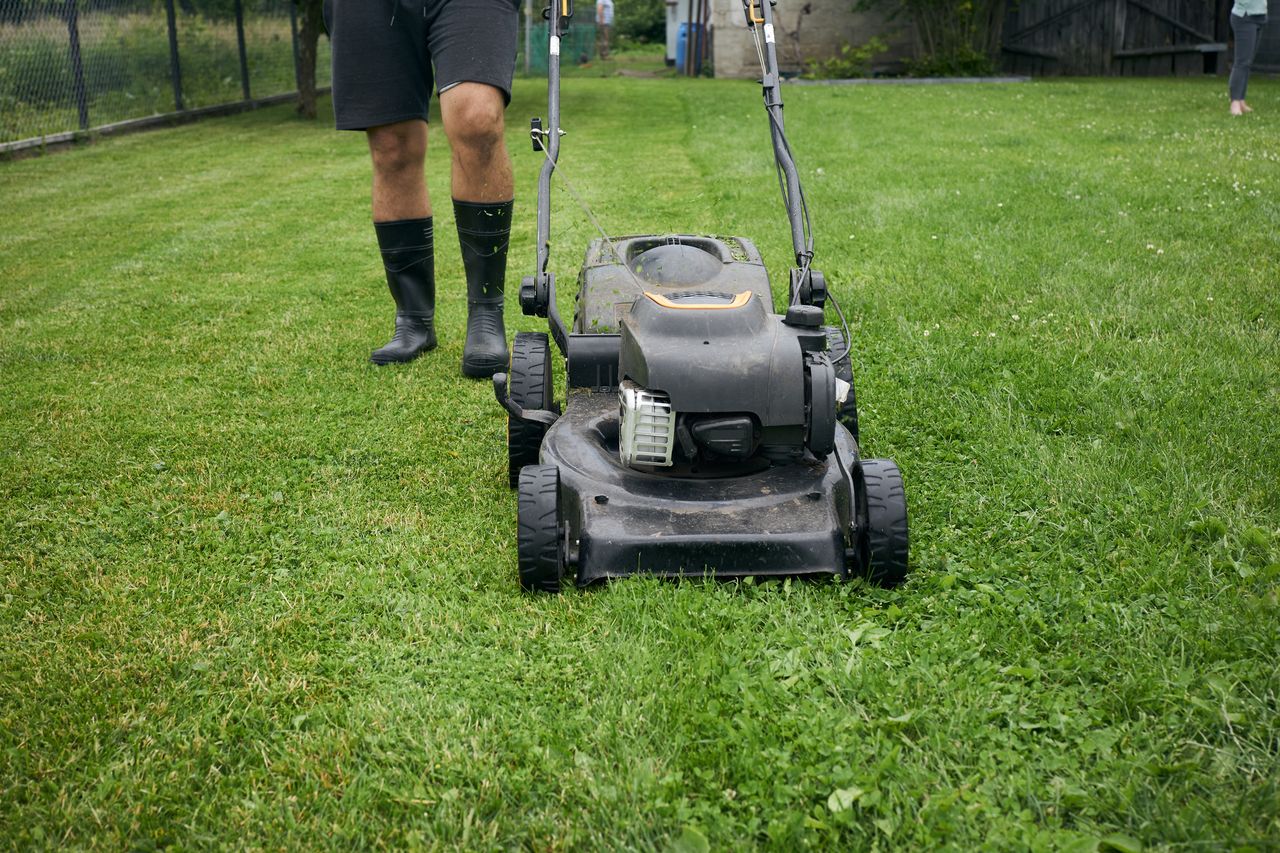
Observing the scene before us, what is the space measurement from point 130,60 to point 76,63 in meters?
1.25

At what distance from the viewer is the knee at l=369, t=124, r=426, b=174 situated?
3.78m

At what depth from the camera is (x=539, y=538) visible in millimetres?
2248

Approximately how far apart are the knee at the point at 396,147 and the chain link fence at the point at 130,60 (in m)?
6.85

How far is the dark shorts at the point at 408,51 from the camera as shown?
3.47 metres

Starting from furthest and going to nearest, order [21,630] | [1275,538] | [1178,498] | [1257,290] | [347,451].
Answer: [1257,290] < [347,451] < [1178,498] < [1275,538] < [21,630]

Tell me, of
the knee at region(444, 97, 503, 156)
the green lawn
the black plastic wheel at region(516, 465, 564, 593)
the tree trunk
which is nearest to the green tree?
the tree trunk

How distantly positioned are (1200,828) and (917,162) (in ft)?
22.1

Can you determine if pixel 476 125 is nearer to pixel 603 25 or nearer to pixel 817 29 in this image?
pixel 817 29

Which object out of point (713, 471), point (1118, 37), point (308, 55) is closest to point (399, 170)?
point (713, 471)

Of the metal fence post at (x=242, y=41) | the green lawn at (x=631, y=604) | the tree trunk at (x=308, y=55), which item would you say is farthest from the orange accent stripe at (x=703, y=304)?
the metal fence post at (x=242, y=41)

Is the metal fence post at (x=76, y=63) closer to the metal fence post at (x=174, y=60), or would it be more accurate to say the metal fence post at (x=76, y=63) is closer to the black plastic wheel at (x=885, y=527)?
the metal fence post at (x=174, y=60)

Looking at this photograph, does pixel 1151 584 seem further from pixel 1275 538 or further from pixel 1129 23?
pixel 1129 23

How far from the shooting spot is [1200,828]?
5.05ft

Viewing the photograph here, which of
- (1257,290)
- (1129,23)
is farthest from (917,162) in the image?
(1129,23)
